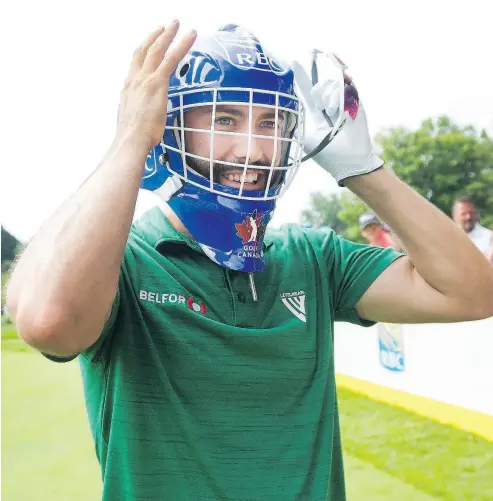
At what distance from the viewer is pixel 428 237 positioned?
1445 mm

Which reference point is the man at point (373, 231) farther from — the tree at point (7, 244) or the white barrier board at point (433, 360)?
the tree at point (7, 244)

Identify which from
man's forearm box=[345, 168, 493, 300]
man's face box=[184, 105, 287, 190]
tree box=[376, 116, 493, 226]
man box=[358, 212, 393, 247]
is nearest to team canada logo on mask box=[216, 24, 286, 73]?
man's face box=[184, 105, 287, 190]

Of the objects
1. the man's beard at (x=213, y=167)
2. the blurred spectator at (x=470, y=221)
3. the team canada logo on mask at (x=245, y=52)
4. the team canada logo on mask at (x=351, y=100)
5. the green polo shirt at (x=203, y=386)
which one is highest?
the team canada logo on mask at (x=245, y=52)

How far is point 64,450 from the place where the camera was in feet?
14.1

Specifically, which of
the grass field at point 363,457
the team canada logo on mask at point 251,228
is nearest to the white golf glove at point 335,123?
the team canada logo on mask at point 251,228

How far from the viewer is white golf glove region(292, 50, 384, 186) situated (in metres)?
1.48

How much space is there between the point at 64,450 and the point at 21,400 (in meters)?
1.57

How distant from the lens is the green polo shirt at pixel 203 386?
1.20 m

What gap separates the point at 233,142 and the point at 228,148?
0.02 meters

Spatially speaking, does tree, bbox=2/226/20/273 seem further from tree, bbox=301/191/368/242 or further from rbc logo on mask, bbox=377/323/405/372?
tree, bbox=301/191/368/242

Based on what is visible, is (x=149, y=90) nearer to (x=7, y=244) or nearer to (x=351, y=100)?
(x=351, y=100)

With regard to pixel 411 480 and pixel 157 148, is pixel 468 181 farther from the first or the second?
pixel 157 148

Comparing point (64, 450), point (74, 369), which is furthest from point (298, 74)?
point (74, 369)

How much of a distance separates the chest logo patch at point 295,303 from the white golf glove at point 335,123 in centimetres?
29
